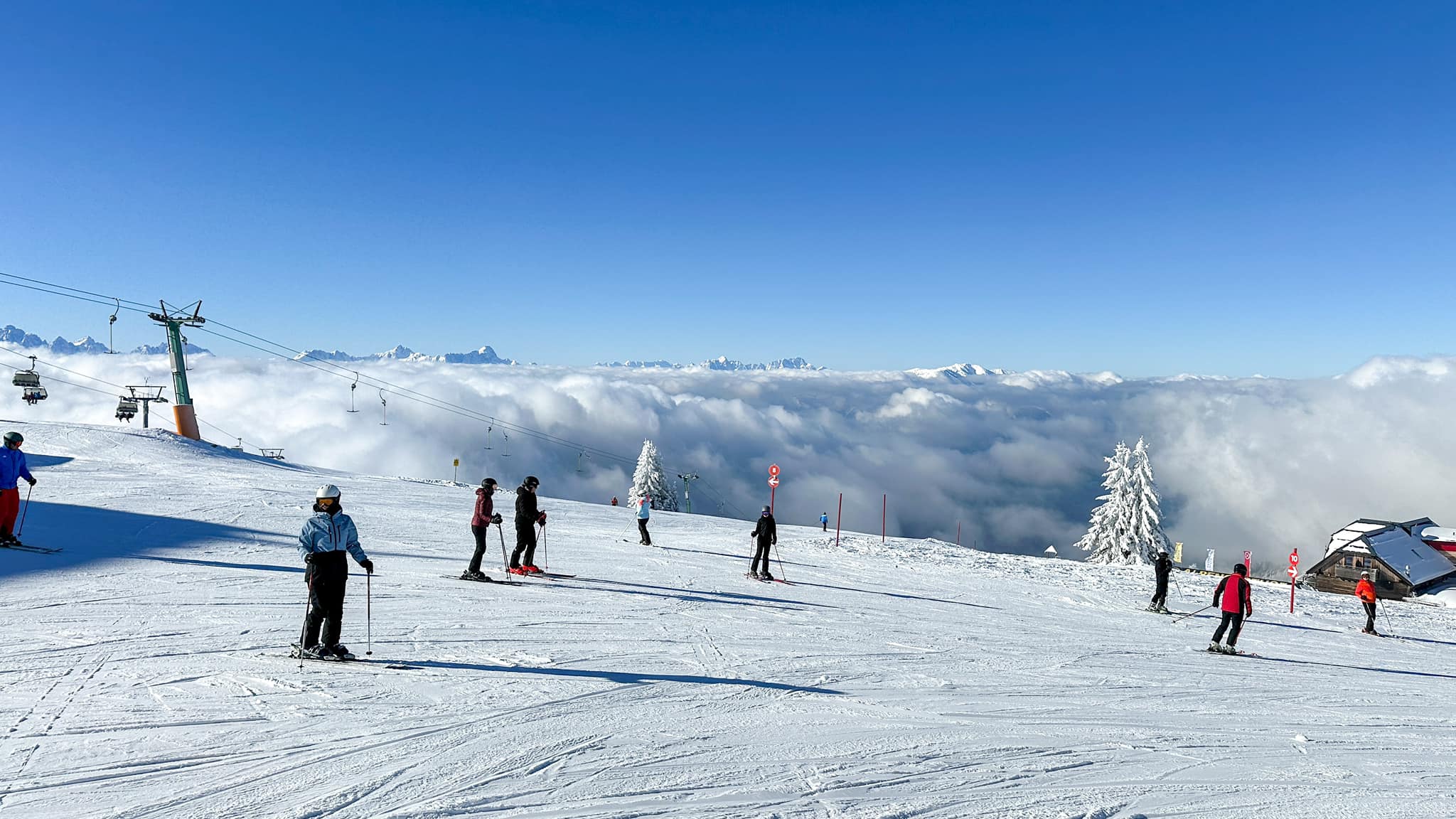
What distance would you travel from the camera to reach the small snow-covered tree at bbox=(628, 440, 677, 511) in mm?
61562

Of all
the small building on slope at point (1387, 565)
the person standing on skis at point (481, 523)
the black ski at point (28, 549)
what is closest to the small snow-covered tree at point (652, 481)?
the small building on slope at point (1387, 565)

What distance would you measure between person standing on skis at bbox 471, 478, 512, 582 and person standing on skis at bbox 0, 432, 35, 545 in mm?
7484

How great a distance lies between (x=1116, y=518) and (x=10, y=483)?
54960 millimetres

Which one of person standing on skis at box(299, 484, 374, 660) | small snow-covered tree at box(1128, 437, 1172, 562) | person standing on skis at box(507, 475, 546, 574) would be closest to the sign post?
person standing on skis at box(507, 475, 546, 574)

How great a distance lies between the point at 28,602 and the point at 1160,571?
20.7 meters

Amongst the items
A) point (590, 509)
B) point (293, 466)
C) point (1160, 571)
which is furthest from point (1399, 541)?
point (293, 466)

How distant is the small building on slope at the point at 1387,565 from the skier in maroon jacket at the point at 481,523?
5604cm

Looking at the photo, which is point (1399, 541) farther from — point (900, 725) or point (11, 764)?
point (11, 764)

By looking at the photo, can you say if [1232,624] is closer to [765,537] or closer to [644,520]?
[765,537]

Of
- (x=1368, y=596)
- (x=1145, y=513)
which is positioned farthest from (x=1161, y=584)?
(x=1145, y=513)

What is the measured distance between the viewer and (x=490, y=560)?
16.0 metres

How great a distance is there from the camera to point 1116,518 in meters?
49.8

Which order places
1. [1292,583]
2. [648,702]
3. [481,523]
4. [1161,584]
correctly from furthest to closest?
[1292,583] → [1161,584] → [481,523] → [648,702]

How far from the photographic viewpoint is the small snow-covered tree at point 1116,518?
48562 mm
